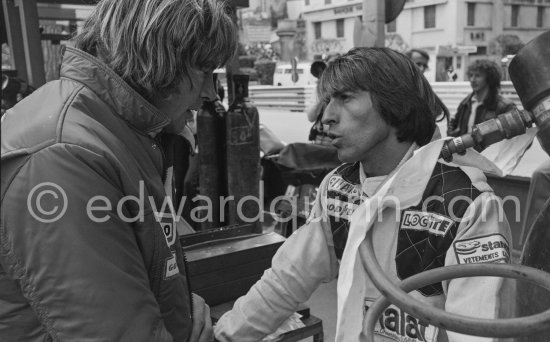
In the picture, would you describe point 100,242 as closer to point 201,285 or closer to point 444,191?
point 444,191

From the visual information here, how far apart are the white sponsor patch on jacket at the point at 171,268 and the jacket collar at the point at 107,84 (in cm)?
36

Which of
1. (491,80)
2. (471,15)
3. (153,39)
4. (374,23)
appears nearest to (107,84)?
(153,39)

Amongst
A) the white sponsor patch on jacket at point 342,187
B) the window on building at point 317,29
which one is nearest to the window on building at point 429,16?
the window on building at point 317,29

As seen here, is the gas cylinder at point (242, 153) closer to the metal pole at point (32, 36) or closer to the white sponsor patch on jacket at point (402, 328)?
the metal pole at point (32, 36)

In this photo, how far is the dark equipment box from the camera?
2.24m

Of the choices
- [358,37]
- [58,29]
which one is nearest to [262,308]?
[358,37]

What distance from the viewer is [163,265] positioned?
1303mm

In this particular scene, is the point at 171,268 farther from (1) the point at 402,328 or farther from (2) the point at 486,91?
(2) the point at 486,91

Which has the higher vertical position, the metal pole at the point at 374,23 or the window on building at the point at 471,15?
the window on building at the point at 471,15

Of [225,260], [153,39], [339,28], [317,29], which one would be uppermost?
[317,29]

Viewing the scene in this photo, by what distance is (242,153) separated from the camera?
178 inches

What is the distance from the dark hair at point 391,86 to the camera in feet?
5.73

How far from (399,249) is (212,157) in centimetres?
324

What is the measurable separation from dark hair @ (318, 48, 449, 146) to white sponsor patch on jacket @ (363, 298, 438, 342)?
59cm
